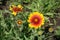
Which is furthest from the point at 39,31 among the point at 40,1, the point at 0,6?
the point at 0,6

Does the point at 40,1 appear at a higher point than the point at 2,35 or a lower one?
higher

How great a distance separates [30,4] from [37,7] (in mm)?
203

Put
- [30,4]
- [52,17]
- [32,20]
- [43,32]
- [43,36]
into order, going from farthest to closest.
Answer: [30,4] → [52,17] → [43,32] → [43,36] → [32,20]

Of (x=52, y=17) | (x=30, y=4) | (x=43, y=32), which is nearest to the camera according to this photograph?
(x=43, y=32)

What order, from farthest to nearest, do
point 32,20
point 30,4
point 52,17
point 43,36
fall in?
point 30,4 → point 52,17 → point 43,36 → point 32,20

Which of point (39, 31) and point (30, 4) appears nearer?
point (39, 31)

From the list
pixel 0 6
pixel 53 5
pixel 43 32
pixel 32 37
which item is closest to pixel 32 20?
pixel 32 37

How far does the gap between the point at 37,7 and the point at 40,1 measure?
11cm

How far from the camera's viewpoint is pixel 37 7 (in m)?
3.18

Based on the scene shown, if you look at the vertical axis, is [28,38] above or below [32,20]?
below

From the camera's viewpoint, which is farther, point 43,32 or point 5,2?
point 5,2

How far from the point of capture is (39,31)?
2664 millimetres

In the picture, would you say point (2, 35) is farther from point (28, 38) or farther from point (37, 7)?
point (37, 7)

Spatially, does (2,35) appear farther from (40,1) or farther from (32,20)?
(40,1)
